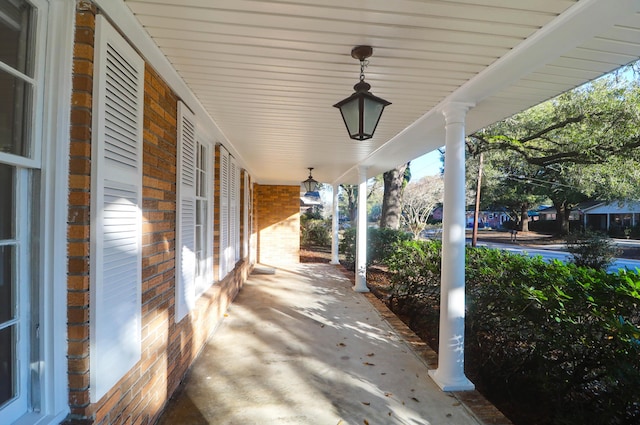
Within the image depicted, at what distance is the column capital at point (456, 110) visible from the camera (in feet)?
10.0

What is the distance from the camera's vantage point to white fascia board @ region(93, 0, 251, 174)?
1.75 meters

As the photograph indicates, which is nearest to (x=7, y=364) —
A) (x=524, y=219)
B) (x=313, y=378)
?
(x=313, y=378)

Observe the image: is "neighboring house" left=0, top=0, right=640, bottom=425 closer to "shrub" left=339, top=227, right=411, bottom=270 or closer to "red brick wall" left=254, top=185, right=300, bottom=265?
"shrub" left=339, top=227, right=411, bottom=270

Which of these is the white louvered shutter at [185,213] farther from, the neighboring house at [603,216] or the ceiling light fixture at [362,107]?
the neighboring house at [603,216]

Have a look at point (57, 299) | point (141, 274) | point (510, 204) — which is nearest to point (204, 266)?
point (141, 274)

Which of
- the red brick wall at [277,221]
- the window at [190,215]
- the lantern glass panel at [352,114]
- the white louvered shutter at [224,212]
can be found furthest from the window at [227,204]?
the red brick wall at [277,221]

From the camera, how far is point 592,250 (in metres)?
10.0

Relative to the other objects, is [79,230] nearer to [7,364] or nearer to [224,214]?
[7,364]

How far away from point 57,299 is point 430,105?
3.26 metres

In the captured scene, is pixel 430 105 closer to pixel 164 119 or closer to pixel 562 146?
pixel 164 119

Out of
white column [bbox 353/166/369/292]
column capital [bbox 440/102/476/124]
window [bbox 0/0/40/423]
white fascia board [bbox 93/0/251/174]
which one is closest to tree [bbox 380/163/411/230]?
white column [bbox 353/166/369/292]

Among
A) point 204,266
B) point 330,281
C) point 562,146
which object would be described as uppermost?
point 562,146

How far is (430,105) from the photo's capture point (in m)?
3.31

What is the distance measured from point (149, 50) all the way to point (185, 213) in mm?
1483
